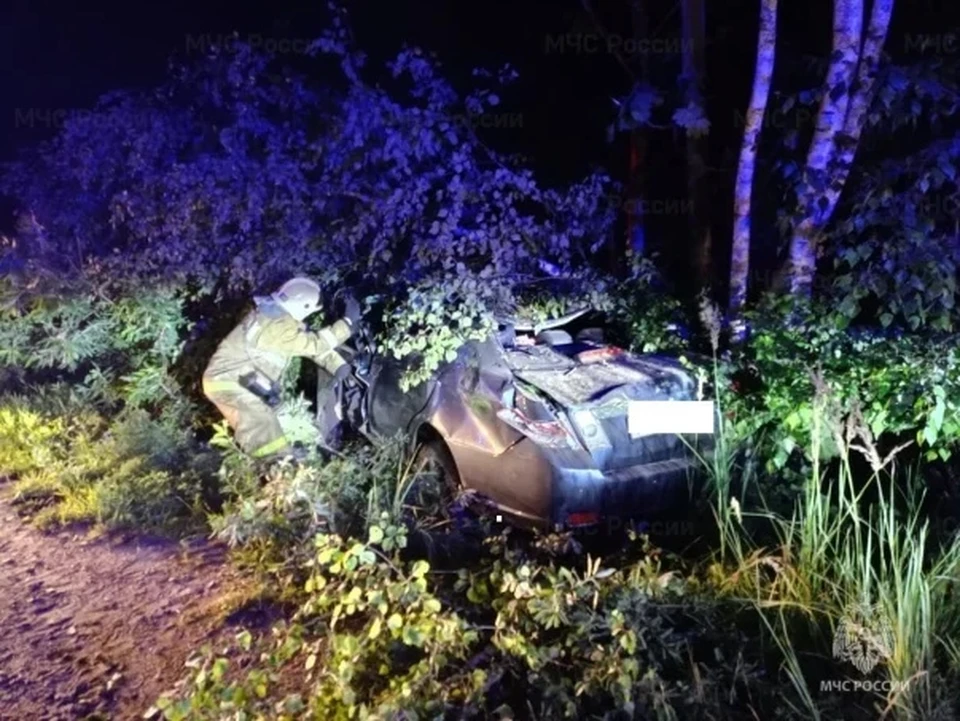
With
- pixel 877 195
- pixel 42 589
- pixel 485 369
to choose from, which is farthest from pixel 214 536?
pixel 877 195

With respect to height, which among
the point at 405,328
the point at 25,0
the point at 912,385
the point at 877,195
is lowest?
the point at 912,385

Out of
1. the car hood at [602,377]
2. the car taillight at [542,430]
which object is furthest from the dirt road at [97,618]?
the car hood at [602,377]

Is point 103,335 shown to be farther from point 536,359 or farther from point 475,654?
point 475,654

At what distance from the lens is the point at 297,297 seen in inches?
230

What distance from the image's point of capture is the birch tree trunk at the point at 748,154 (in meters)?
5.90

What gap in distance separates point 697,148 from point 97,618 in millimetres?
5712

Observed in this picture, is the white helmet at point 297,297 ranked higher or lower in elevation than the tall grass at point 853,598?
higher

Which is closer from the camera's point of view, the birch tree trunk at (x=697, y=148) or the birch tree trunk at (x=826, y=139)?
the birch tree trunk at (x=826, y=139)

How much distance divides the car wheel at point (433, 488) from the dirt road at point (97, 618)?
107 centimetres

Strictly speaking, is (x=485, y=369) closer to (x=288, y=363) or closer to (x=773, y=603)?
(x=288, y=363)

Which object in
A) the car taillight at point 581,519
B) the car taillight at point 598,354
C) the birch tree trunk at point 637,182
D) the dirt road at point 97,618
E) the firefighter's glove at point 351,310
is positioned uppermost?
the birch tree trunk at point 637,182

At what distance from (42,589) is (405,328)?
253 cm

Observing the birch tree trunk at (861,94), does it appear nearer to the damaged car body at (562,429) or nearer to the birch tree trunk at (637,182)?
the damaged car body at (562,429)

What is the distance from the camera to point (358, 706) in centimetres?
323
